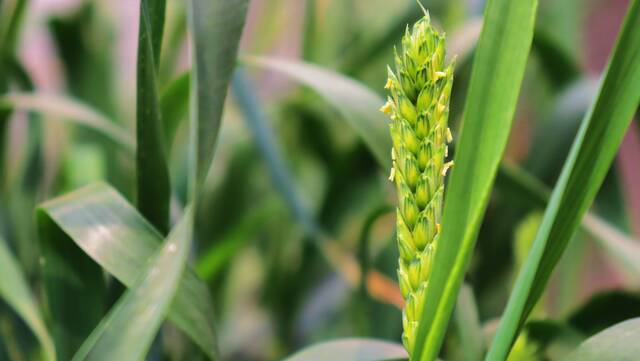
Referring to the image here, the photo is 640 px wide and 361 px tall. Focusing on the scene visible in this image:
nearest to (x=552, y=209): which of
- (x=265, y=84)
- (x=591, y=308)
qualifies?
(x=591, y=308)

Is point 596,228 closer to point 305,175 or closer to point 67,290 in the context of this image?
point 67,290

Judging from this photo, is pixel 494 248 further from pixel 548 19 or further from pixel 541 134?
pixel 548 19

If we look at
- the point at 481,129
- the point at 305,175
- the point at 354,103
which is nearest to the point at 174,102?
the point at 354,103

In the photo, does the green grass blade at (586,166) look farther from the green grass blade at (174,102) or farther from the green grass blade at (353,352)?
the green grass blade at (174,102)

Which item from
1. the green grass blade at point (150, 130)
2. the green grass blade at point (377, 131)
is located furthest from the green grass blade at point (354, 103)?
the green grass blade at point (150, 130)

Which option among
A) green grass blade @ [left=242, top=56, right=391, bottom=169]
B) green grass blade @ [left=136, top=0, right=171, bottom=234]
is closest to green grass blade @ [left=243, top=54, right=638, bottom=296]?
green grass blade @ [left=242, top=56, right=391, bottom=169]

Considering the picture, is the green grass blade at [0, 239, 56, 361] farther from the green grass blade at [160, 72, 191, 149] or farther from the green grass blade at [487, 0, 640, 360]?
the green grass blade at [487, 0, 640, 360]
